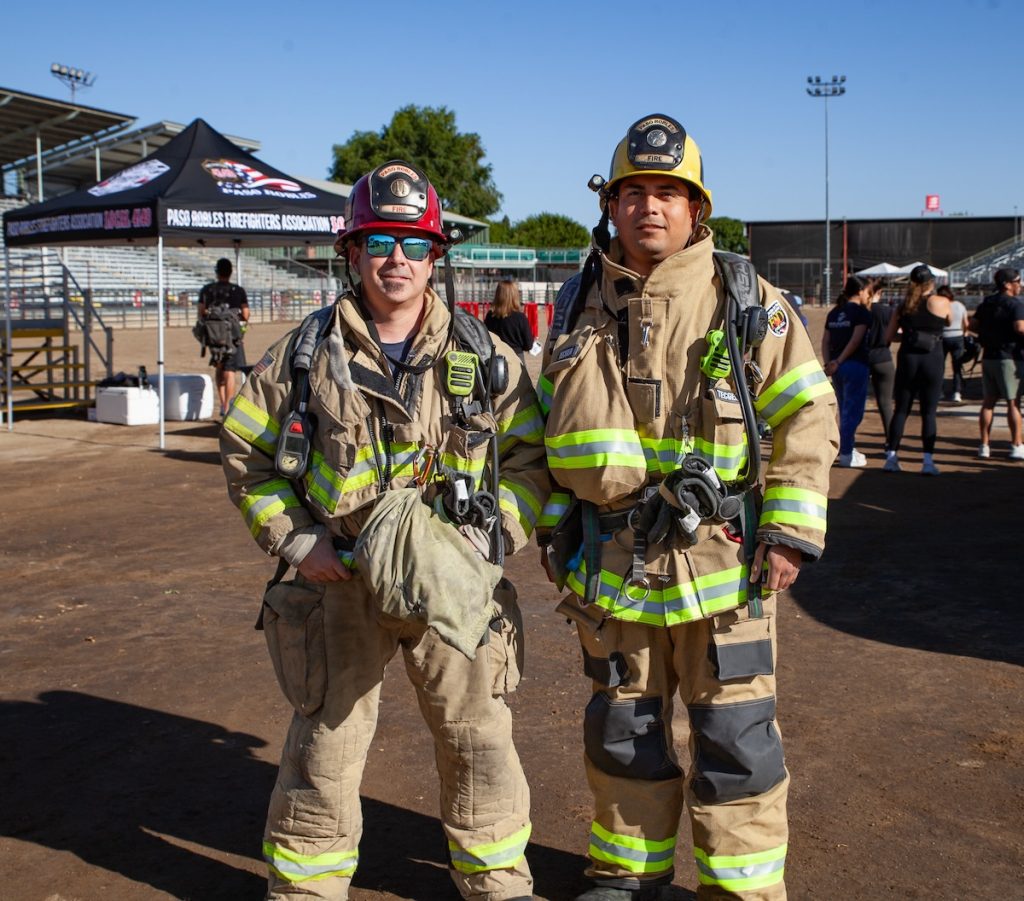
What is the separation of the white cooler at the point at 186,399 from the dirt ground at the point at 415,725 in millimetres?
6308

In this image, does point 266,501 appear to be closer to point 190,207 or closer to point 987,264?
point 190,207

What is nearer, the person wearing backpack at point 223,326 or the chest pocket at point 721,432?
the chest pocket at point 721,432

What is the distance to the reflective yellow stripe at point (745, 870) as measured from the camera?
307 centimetres

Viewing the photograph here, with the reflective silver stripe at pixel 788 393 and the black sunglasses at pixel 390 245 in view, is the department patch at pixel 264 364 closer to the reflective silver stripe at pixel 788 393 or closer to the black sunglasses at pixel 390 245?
the black sunglasses at pixel 390 245

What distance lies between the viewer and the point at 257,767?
14.1 ft

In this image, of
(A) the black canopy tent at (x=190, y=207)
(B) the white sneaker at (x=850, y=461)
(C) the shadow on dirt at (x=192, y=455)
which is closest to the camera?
(B) the white sneaker at (x=850, y=461)

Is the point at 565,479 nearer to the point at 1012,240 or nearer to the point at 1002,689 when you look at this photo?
the point at 1002,689

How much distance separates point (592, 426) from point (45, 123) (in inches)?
1683

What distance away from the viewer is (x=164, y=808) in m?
3.95

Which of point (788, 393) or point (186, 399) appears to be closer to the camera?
point (788, 393)

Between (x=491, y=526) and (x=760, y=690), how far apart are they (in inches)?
35.6

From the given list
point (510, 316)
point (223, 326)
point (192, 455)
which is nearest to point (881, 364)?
point (510, 316)

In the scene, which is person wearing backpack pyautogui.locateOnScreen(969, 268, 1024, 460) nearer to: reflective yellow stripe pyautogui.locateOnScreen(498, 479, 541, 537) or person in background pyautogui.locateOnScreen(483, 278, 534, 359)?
person in background pyautogui.locateOnScreen(483, 278, 534, 359)

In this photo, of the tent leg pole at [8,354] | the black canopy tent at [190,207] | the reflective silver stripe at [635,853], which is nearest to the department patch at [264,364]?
the reflective silver stripe at [635,853]
